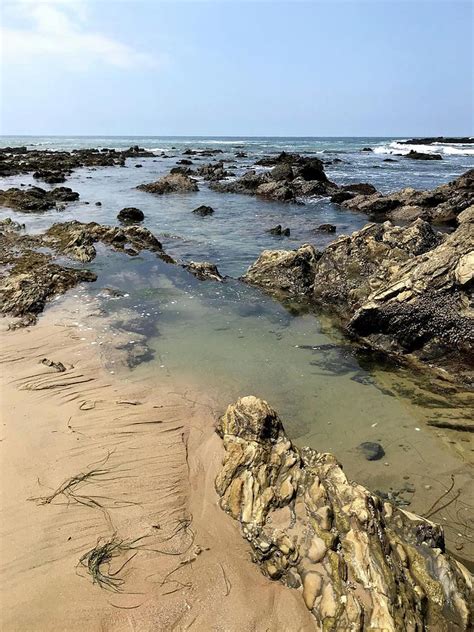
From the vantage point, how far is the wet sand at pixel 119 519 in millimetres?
3221

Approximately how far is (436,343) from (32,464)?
21.4 ft

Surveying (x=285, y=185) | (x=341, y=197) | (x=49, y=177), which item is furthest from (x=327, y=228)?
(x=49, y=177)

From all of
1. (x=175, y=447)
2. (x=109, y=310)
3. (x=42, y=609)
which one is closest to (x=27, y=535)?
(x=42, y=609)

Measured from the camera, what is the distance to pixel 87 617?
123 inches

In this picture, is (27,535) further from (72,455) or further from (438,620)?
(438,620)

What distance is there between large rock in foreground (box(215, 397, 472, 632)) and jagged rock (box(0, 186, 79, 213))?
802 inches

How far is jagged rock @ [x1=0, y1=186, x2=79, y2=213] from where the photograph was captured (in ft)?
68.9

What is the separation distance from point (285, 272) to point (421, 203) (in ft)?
48.8

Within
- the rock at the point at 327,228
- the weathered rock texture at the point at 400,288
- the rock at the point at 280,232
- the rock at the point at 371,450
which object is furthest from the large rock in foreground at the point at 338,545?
the rock at the point at 327,228

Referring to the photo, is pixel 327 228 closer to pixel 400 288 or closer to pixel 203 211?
pixel 203 211

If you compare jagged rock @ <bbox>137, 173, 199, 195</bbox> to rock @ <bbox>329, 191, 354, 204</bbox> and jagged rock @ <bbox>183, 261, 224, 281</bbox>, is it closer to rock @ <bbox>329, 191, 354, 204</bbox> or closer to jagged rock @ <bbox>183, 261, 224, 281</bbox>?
rock @ <bbox>329, 191, 354, 204</bbox>

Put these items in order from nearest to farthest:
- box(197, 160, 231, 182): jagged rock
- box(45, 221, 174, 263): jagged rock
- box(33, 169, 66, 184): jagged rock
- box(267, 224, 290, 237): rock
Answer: box(45, 221, 174, 263): jagged rock → box(267, 224, 290, 237): rock → box(33, 169, 66, 184): jagged rock → box(197, 160, 231, 182): jagged rock

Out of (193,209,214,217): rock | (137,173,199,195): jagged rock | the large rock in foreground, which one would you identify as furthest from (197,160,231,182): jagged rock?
the large rock in foreground

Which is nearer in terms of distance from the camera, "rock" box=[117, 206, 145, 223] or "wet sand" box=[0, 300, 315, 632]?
"wet sand" box=[0, 300, 315, 632]
